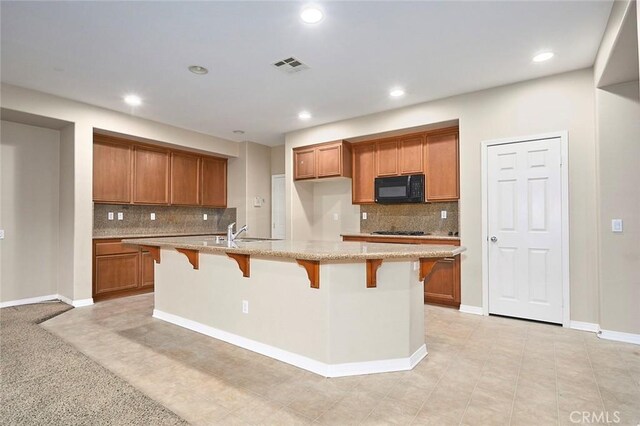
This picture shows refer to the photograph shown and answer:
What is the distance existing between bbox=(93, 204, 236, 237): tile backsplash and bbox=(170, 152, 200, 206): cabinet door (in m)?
0.32

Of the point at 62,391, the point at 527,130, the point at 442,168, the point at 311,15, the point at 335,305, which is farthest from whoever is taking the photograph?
the point at 442,168

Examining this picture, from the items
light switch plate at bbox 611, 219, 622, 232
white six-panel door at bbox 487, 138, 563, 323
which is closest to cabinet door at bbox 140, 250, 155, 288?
white six-panel door at bbox 487, 138, 563, 323

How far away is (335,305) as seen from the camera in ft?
7.79

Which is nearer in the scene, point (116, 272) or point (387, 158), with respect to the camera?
point (116, 272)

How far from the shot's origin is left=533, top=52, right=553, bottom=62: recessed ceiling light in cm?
306

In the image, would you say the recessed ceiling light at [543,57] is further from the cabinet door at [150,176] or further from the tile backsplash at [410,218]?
the cabinet door at [150,176]

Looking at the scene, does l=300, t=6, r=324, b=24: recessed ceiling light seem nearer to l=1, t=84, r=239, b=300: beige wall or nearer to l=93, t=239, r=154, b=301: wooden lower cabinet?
l=1, t=84, r=239, b=300: beige wall

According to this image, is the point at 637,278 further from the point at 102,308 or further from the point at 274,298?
the point at 102,308

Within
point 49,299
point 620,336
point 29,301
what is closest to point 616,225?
point 620,336

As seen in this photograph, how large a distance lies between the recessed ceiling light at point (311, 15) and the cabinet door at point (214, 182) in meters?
4.12

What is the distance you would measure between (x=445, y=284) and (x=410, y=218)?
119 centimetres

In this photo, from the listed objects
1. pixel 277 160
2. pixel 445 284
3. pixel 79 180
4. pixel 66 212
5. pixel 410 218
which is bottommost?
pixel 445 284

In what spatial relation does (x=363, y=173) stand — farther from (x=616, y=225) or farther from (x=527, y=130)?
(x=616, y=225)

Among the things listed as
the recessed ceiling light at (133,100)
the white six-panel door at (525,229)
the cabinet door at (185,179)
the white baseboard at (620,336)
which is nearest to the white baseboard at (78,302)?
the cabinet door at (185,179)
